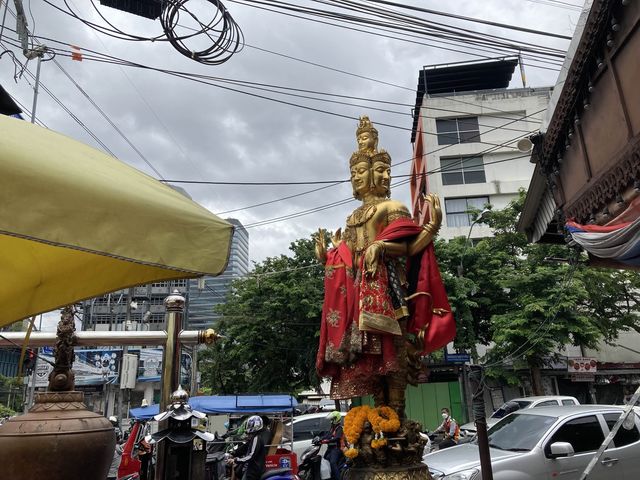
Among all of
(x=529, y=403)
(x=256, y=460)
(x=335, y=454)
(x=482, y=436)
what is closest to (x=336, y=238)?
(x=482, y=436)

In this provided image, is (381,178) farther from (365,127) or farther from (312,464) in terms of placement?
(312,464)

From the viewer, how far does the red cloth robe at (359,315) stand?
4.20 meters

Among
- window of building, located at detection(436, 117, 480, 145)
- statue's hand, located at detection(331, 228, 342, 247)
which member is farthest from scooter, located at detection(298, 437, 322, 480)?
window of building, located at detection(436, 117, 480, 145)

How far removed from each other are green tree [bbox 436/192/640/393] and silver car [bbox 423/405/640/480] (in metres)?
7.92

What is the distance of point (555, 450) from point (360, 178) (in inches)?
164

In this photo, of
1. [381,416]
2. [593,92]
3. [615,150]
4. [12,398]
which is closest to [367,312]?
[381,416]

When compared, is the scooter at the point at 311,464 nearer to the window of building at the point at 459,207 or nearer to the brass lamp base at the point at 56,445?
the brass lamp base at the point at 56,445

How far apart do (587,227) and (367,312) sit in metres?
2.98

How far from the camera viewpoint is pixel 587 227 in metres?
5.41

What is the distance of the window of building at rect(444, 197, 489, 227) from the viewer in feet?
89.7

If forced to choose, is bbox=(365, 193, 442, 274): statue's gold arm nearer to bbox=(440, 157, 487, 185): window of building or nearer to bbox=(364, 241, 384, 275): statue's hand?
bbox=(364, 241, 384, 275): statue's hand

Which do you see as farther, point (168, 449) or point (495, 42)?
point (495, 42)

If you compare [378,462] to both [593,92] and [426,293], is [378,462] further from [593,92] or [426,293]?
[593,92]

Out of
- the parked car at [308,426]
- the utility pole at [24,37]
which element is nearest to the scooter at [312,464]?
the parked car at [308,426]
